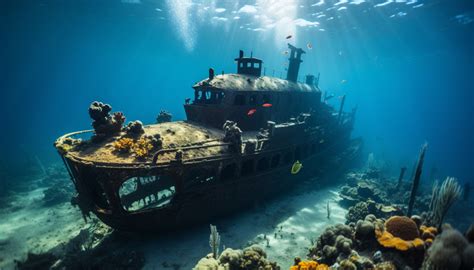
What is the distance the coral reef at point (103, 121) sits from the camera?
10.5 meters

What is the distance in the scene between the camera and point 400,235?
6.95m

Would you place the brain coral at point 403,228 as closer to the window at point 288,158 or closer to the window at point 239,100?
the window at point 288,158

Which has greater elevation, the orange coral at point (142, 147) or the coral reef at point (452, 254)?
the orange coral at point (142, 147)

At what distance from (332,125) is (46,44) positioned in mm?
85314

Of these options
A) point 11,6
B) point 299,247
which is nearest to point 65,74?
point 11,6

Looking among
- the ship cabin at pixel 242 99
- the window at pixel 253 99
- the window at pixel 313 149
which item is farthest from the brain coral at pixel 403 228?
the window at pixel 313 149

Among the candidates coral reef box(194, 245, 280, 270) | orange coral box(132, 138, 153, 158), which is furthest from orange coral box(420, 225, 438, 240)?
orange coral box(132, 138, 153, 158)

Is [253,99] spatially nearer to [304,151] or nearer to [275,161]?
[275,161]

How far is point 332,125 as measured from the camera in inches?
881

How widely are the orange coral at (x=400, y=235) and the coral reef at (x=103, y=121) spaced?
12.4 m

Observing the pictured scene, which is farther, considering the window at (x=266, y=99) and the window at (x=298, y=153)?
the window at (x=298, y=153)

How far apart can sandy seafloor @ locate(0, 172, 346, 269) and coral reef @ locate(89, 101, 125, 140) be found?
18.5ft

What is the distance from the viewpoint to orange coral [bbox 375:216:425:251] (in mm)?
6459

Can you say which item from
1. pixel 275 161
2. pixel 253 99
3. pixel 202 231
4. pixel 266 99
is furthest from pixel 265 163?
pixel 202 231
